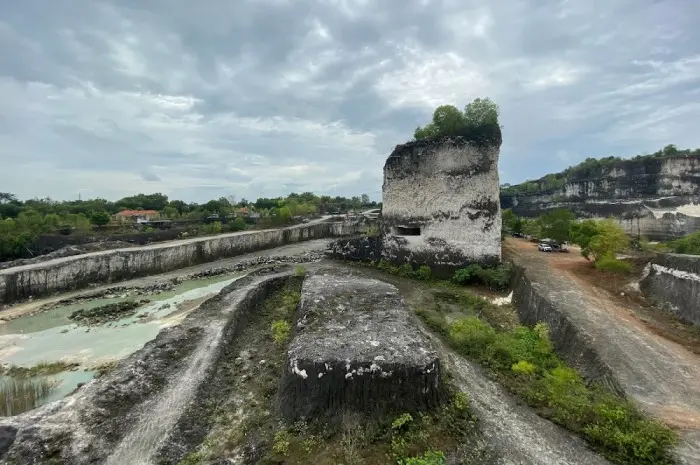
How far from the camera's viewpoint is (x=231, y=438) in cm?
638

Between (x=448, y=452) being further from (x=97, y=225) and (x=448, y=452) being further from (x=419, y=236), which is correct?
(x=97, y=225)

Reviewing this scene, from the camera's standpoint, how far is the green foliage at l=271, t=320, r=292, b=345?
1038 cm

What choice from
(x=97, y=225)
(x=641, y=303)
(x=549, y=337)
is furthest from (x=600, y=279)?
(x=97, y=225)

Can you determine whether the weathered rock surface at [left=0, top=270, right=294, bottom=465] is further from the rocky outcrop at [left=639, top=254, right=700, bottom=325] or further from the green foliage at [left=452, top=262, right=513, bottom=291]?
the rocky outcrop at [left=639, top=254, right=700, bottom=325]

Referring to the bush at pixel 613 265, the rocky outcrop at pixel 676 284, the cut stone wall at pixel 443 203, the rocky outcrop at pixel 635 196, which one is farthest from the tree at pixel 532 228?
the rocky outcrop at pixel 676 284

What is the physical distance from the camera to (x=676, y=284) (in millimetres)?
10320

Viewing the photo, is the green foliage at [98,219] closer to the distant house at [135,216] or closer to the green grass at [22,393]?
the distant house at [135,216]

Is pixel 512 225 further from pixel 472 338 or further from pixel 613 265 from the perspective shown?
pixel 472 338

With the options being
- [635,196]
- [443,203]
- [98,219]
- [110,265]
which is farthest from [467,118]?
[98,219]

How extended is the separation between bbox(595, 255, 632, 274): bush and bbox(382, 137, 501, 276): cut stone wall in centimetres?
370

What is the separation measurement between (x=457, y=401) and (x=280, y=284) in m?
11.6

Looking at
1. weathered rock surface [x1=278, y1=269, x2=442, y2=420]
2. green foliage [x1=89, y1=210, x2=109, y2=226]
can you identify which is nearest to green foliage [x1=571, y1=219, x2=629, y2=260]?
weathered rock surface [x1=278, y1=269, x2=442, y2=420]

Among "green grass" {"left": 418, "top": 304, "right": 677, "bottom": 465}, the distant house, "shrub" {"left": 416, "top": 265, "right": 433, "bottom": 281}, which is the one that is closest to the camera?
"green grass" {"left": 418, "top": 304, "right": 677, "bottom": 465}

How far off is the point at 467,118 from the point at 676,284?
9.67 m
